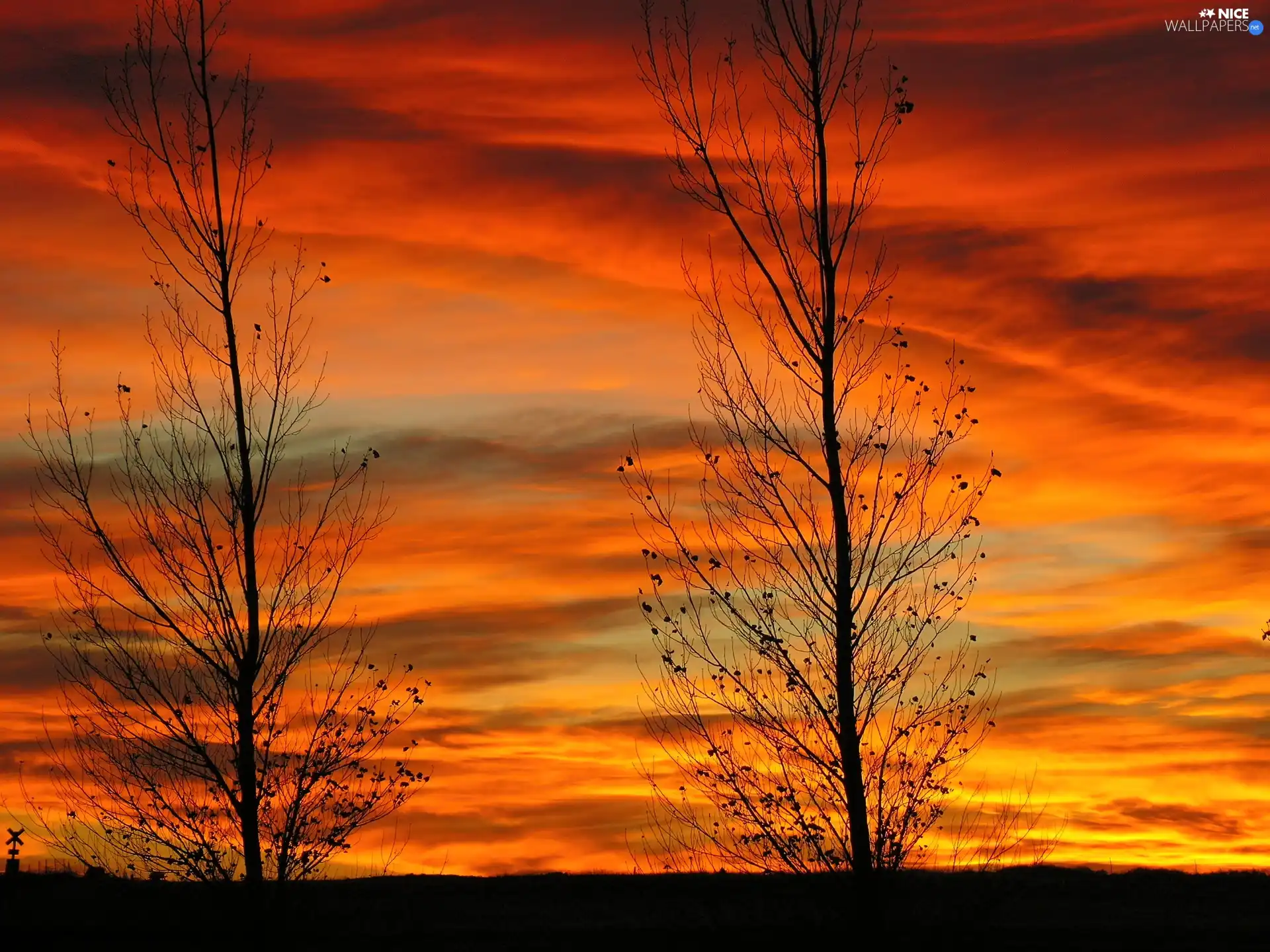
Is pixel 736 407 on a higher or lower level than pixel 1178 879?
higher

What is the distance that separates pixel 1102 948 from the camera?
14547mm

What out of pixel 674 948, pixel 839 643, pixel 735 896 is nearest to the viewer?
pixel 839 643

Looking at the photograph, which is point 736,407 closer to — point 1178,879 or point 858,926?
point 858,926

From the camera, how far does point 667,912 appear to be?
685 inches

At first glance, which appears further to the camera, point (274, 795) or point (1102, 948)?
point (1102, 948)

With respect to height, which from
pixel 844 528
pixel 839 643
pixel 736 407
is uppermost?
pixel 736 407

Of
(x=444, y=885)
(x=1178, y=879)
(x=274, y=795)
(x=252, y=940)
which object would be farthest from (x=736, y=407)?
(x=1178, y=879)

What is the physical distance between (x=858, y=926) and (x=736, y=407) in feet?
15.4

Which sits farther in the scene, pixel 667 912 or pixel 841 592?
pixel 667 912

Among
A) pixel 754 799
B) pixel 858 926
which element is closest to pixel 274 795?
pixel 754 799

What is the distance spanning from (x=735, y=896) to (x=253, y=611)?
27.7ft

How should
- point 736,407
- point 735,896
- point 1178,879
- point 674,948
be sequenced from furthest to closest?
point 1178,879, point 735,896, point 674,948, point 736,407

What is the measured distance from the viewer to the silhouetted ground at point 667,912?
11883 millimetres

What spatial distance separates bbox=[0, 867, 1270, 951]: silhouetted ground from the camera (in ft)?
39.0
